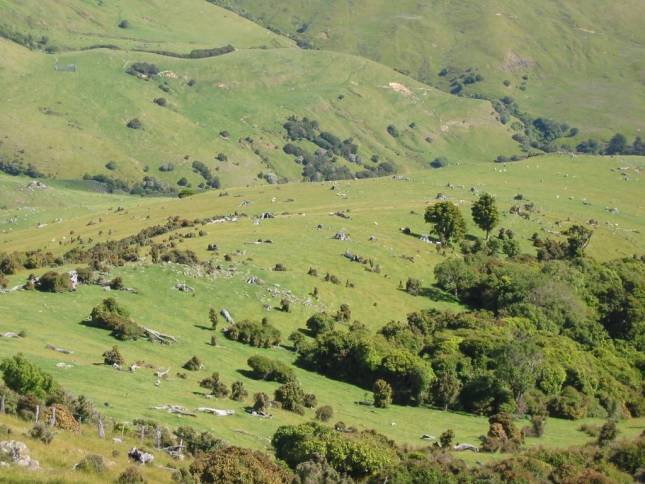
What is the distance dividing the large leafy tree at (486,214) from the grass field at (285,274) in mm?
2456

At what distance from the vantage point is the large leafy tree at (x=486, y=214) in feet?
385

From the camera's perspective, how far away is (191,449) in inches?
1609

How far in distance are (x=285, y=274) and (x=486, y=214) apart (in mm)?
40992

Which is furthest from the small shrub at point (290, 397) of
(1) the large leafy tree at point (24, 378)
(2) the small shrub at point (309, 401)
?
(1) the large leafy tree at point (24, 378)

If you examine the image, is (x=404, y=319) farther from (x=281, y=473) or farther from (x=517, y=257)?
(x=281, y=473)

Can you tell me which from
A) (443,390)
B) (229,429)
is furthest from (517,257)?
(229,429)

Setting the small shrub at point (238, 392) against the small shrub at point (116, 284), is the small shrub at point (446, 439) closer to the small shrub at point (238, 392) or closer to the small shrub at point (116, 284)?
the small shrub at point (238, 392)

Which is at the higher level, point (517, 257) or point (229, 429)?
point (229, 429)

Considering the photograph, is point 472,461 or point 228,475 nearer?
point 228,475

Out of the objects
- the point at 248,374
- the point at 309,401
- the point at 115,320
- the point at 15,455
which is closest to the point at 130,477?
the point at 15,455

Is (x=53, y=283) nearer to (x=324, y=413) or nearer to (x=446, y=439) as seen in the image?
(x=324, y=413)

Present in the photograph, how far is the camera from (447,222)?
11206cm

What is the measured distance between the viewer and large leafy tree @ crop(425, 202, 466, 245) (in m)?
112

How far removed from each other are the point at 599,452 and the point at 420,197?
287 ft
